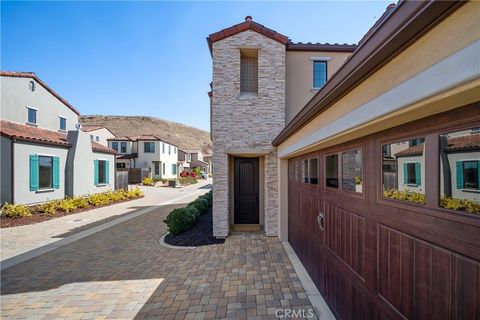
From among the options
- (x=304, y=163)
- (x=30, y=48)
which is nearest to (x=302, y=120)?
(x=304, y=163)

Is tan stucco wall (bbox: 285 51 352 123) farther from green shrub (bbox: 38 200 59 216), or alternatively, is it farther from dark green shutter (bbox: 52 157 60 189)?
dark green shutter (bbox: 52 157 60 189)

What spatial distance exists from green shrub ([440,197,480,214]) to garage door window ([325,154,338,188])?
181 cm

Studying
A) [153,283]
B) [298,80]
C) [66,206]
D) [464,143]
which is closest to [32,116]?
[66,206]

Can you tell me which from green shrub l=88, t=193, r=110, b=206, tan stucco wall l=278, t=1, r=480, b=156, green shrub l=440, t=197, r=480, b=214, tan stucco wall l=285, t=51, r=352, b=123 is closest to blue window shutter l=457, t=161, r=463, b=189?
green shrub l=440, t=197, r=480, b=214

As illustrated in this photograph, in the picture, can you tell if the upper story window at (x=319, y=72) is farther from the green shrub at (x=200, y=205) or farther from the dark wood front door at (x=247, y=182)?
the green shrub at (x=200, y=205)

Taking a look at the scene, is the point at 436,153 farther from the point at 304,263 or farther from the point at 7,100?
the point at 7,100

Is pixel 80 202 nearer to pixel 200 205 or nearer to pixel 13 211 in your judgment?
pixel 13 211

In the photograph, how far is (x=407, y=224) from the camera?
76.4 inches

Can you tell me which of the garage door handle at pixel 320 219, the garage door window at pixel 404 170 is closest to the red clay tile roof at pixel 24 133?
the garage door handle at pixel 320 219

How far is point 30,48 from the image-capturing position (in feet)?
32.1

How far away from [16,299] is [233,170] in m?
6.22

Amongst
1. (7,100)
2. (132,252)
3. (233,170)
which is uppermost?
(7,100)

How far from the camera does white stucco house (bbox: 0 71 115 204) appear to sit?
10.3m

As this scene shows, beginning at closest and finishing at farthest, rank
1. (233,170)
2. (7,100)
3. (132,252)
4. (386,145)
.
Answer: (386,145) → (132,252) → (233,170) → (7,100)
